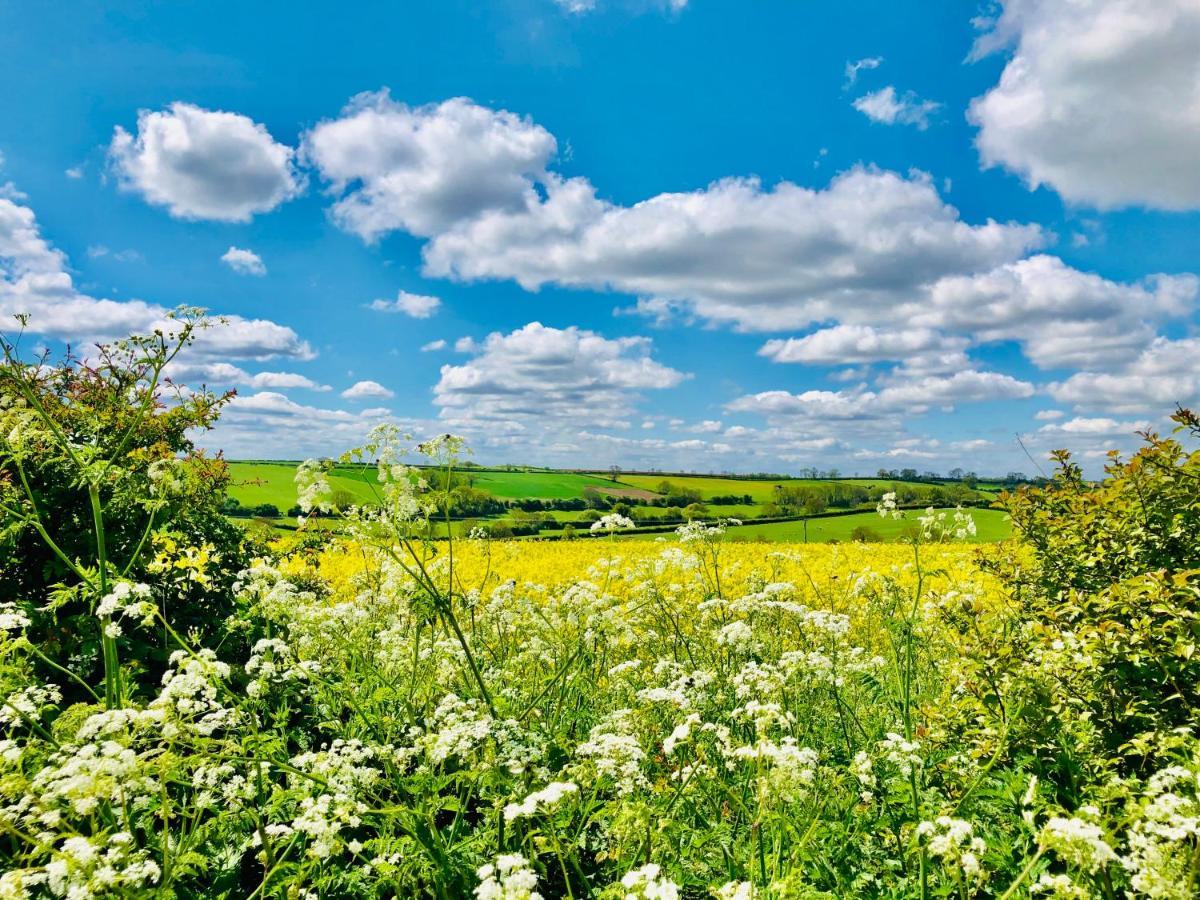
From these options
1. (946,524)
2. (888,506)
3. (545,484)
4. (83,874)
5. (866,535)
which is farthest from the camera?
(545,484)

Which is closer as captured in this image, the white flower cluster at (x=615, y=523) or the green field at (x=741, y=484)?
the white flower cluster at (x=615, y=523)

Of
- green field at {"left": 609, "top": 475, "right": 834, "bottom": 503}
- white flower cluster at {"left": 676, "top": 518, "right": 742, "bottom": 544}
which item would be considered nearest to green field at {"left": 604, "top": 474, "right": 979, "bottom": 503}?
green field at {"left": 609, "top": 475, "right": 834, "bottom": 503}

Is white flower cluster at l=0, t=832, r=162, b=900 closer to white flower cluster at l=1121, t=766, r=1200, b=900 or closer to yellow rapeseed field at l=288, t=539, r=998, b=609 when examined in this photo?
white flower cluster at l=1121, t=766, r=1200, b=900

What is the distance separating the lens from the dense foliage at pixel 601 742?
3270 mm

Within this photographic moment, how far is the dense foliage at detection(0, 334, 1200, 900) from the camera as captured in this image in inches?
129

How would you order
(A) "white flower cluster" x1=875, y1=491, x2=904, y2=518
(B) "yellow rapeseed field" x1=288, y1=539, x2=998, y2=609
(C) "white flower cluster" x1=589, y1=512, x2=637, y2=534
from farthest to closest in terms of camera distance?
(B) "yellow rapeseed field" x1=288, y1=539, x2=998, y2=609, (C) "white flower cluster" x1=589, y1=512, x2=637, y2=534, (A) "white flower cluster" x1=875, y1=491, x2=904, y2=518

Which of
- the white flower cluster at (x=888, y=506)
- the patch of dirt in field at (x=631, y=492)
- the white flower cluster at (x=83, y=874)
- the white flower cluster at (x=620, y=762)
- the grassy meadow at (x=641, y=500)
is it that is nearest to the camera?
the white flower cluster at (x=83, y=874)

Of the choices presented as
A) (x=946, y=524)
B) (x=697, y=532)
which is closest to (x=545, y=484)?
(x=697, y=532)

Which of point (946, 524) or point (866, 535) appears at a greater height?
point (946, 524)

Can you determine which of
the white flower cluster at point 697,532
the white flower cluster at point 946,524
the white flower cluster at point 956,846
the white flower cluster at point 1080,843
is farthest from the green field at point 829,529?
the white flower cluster at point 1080,843

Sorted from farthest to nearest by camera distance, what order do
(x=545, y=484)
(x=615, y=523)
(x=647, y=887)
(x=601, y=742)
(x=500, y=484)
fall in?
(x=545, y=484) → (x=500, y=484) → (x=615, y=523) → (x=601, y=742) → (x=647, y=887)

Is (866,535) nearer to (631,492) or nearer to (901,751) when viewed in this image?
(631,492)

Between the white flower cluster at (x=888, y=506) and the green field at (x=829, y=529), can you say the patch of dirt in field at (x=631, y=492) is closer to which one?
the green field at (x=829, y=529)

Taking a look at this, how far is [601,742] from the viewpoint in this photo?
177 inches
